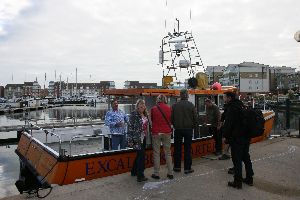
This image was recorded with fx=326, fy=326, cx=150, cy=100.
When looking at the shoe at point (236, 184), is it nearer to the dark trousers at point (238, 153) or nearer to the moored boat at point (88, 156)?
the dark trousers at point (238, 153)

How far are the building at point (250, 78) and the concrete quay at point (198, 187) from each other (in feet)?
274

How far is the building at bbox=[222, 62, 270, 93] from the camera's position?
295 ft

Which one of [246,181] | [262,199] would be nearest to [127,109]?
[246,181]

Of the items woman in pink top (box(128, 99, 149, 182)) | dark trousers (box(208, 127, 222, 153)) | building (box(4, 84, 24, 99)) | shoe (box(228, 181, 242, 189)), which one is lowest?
shoe (box(228, 181, 242, 189))

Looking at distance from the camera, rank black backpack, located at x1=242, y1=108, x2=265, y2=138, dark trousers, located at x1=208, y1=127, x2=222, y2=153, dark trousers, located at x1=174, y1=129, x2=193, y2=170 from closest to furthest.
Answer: black backpack, located at x1=242, y1=108, x2=265, y2=138 < dark trousers, located at x1=174, y1=129, x2=193, y2=170 < dark trousers, located at x1=208, y1=127, x2=222, y2=153

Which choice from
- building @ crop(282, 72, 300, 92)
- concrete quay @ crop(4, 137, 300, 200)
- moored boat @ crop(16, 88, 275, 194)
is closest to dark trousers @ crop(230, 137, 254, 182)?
concrete quay @ crop(4, 137, 300, 200)

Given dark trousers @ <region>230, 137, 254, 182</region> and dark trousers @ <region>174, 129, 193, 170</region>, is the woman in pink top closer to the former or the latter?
dark trousers @ <region>174, 129, 193, 170</region>

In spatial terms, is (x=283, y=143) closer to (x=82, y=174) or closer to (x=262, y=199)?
(x=262, y=199)

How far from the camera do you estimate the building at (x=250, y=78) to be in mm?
90062

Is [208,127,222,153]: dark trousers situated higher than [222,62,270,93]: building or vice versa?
[222,62,270,93]: building

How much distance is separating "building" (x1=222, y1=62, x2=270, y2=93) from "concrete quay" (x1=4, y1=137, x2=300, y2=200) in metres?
83.5

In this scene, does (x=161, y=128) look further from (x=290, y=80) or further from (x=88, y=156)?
(x=290, y=80)

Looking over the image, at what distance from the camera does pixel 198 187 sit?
659 centimetres

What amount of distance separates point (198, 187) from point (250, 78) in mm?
88913
